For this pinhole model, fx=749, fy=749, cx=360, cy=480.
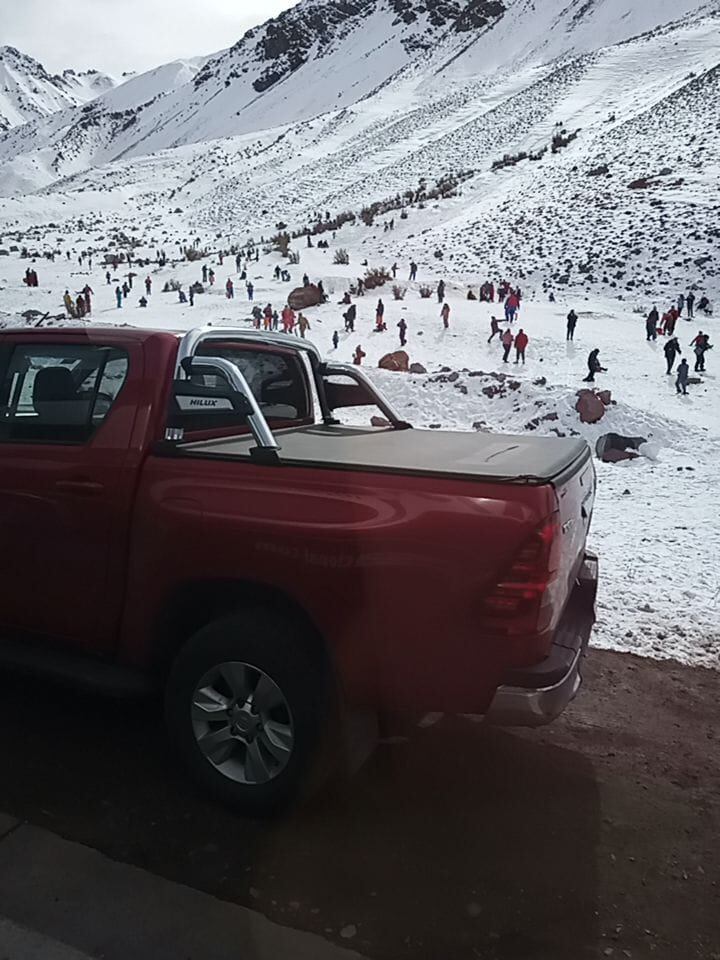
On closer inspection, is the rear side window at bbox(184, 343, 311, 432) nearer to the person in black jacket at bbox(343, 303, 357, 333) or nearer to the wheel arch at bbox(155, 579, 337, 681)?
the wheel arch at bbox(155, 579, 337, 681)

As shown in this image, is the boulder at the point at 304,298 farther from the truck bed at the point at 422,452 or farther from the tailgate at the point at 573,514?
the tailgate at the point at 573,514

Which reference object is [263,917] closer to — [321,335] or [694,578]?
[694,578]

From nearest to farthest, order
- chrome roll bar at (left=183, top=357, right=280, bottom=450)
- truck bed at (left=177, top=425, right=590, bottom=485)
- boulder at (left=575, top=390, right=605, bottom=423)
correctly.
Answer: truck bed at (left=177, top=425, right=590, bottom=485), chrome roll bar at (left=183, top=357, right=280, bottom=450), boulder at (left=575, top=390, right=605, bottom=423)

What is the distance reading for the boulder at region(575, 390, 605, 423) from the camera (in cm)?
1297

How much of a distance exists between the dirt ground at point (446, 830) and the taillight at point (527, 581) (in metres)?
0.99

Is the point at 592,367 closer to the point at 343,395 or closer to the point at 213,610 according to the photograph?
the point at 343,395

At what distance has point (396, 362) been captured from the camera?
17688 millimetres

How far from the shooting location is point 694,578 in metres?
6.32

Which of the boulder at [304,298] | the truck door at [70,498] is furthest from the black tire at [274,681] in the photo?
the boulder at [304,298]

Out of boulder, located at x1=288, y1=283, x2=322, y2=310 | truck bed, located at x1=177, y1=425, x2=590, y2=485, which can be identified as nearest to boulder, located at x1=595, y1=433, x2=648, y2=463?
truck bed, located at x1=177, y1=425, x2=590, y2=485

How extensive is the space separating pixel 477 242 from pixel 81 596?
1525 inches

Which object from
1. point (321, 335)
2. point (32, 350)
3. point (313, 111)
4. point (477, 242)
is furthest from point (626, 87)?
point (32, 350)

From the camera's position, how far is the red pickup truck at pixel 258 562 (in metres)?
2.56

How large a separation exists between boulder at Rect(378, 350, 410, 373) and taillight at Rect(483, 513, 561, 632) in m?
15.1
